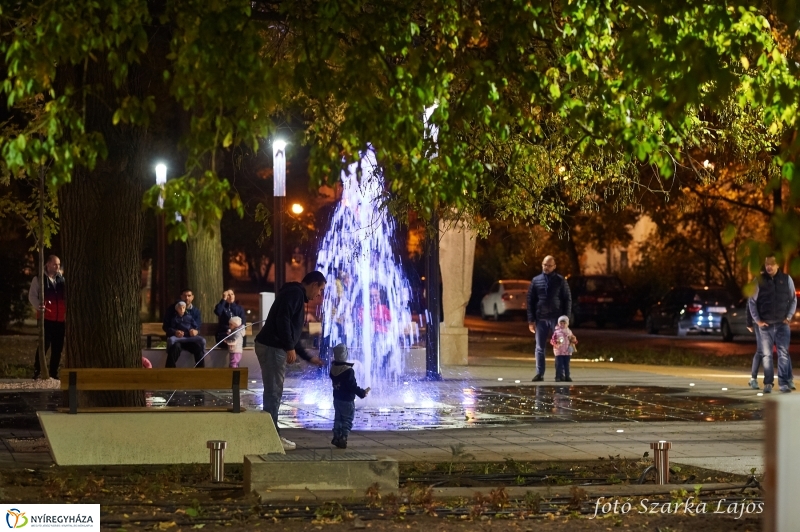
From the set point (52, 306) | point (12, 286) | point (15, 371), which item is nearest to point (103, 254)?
point (52, 306)

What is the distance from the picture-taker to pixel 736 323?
32.3 m

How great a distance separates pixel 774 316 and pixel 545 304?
360cm

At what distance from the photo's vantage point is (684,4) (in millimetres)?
8273

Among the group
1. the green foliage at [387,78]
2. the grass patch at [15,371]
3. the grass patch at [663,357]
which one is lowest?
the grass patch at [15,371]

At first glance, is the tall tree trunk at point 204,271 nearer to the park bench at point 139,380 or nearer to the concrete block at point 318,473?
the park bench at point 139,380

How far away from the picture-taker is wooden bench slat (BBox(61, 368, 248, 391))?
412 inches

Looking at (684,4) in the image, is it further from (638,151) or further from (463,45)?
(463,45)

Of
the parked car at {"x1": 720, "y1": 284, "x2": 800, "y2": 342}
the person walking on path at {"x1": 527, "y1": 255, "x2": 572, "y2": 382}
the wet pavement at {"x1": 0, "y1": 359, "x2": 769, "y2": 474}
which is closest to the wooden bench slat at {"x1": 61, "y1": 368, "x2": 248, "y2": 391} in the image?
the wet pavement at {"x1": 0, "y1": 359, "x2": 769, "y2": 474}

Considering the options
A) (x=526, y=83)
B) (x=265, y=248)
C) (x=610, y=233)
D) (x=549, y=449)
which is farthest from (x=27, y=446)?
(x=265, y=248)

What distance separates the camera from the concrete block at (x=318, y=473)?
9.02 m

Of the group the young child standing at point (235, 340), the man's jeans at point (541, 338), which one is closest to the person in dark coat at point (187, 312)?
the young child standing at point (235, 340)

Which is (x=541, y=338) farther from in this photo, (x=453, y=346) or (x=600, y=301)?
(x=600, y=301)

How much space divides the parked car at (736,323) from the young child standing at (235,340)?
1614 cm

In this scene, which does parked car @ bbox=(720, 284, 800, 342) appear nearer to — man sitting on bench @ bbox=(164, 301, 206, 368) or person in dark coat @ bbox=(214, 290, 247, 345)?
person in dark coat @ bbox=(214, 290, 247, 345)
